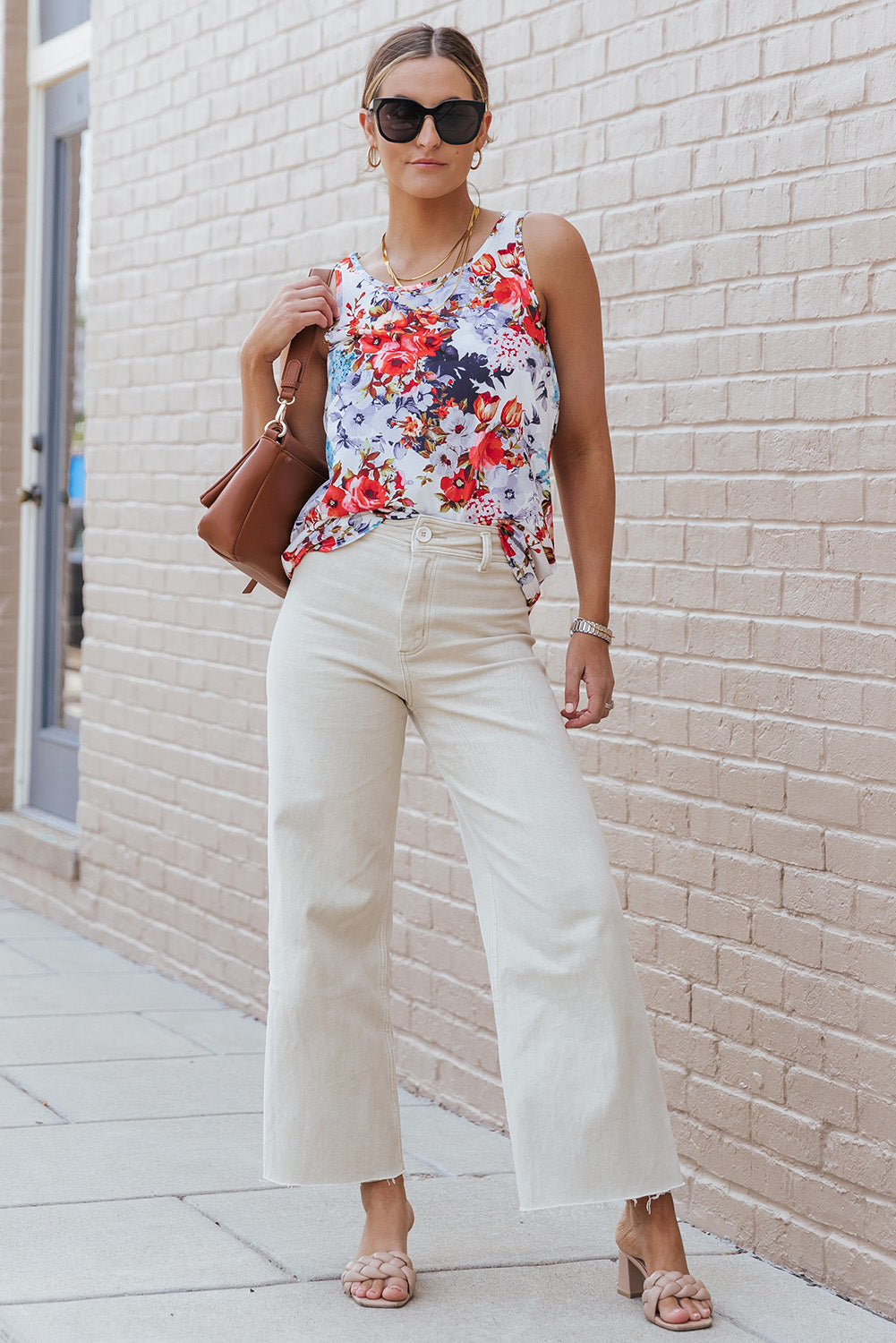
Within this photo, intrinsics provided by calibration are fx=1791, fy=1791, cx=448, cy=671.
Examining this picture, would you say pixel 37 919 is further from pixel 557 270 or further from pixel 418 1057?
pixel 557 270

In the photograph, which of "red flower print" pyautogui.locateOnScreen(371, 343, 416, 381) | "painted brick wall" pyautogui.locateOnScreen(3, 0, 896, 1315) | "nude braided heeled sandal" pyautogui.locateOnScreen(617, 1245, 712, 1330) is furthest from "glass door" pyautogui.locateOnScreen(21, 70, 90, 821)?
"nude braided heeled sandal" pyautogui.locateOnScreen(617, 1245, 712, 1330)

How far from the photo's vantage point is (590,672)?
292 cm

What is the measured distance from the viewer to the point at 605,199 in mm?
3594

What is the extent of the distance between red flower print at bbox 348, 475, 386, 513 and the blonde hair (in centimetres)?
→ 59

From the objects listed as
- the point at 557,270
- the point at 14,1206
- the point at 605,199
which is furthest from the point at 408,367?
the point at 14,1206

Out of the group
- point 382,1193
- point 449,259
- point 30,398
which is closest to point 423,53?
point 449,259

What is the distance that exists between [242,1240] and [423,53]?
2.05 m

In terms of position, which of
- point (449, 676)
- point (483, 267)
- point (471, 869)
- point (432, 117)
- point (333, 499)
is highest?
point (432, 117)

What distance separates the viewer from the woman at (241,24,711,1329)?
2.72 metres

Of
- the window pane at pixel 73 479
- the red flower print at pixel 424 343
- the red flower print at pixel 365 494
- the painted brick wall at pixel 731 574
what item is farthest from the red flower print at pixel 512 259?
the window pane at pixel 73 479

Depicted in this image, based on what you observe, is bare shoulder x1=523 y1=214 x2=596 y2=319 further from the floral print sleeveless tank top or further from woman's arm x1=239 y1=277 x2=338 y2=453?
woman's arm x1=239 y1=277 x2=338 y2=453

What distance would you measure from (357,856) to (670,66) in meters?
1.63

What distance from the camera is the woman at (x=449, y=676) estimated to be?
272 centimetres

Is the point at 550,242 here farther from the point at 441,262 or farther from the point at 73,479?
the point at 73,479
